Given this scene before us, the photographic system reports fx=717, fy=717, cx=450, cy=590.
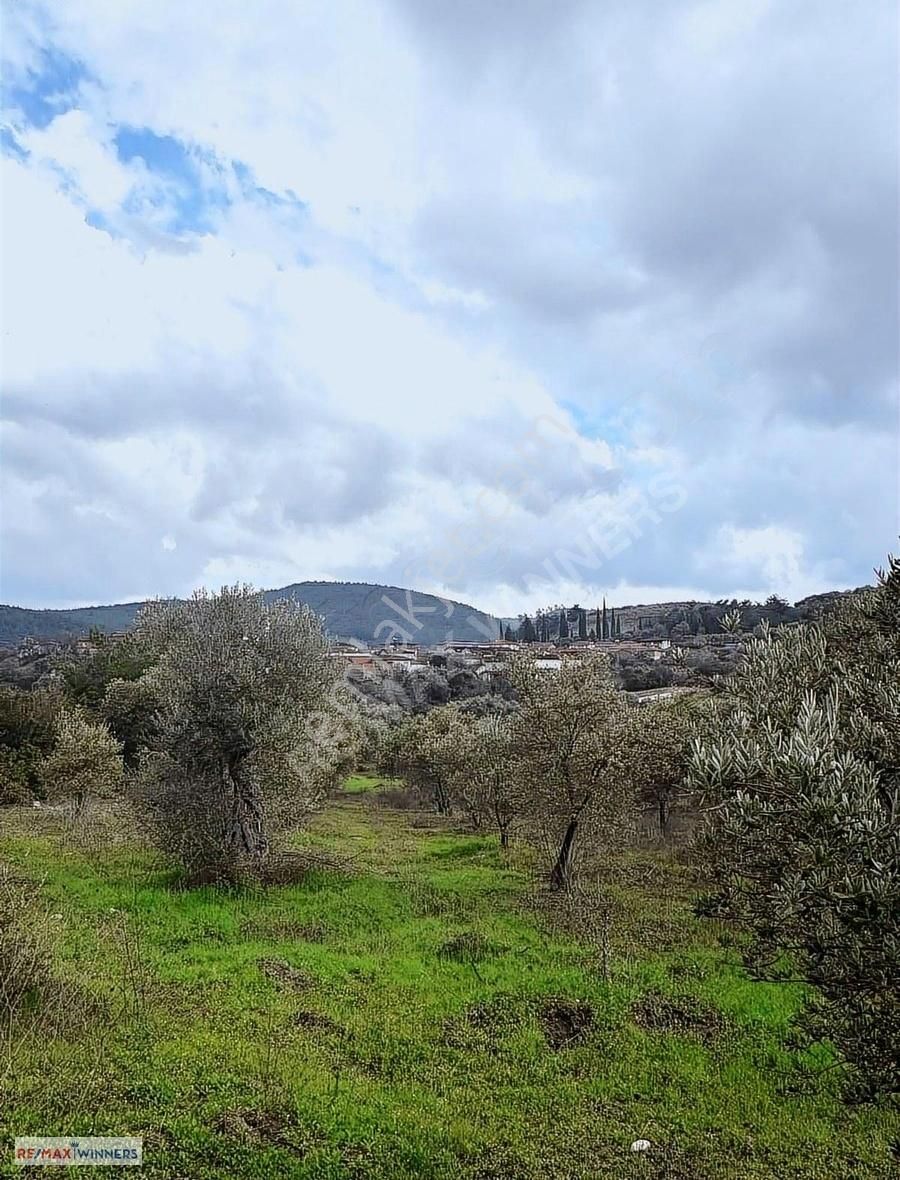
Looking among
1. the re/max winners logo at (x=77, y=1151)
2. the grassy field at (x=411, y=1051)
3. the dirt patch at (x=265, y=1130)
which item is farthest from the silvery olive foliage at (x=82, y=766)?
the re/max winners logo at (x=77, y=1151)

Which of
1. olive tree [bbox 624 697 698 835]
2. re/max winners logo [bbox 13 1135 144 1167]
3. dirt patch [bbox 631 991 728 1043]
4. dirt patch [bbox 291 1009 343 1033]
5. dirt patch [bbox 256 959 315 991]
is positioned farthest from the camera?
olive tree [bbox 624 697 698 835]

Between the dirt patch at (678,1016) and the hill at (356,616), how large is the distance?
91540 mm

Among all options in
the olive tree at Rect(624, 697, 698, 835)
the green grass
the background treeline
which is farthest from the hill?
the olive tree at Rect(624, 697, 698, 835)

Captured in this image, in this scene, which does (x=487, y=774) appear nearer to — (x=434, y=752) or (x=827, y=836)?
(x=434, y=752)

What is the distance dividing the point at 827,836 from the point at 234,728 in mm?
15106

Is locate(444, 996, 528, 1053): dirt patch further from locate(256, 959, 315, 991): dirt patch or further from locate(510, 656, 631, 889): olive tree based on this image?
locate(510, 656, 631, 889): olive tree

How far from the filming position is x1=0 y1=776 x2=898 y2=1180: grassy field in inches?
276

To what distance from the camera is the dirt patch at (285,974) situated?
36.6 ft

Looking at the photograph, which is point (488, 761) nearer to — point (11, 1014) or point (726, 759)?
point (11, 1014)

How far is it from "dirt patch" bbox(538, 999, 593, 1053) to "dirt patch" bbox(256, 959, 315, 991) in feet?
12.1

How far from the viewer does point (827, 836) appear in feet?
13.4

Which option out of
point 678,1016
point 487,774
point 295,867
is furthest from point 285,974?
point 487,774

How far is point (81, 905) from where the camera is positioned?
14539mm

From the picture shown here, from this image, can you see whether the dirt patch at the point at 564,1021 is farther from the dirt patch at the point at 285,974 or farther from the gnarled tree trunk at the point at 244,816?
the gnarled tree trunk at the point at 244,816
